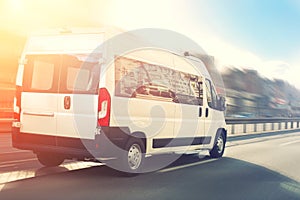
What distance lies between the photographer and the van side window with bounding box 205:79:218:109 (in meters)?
10.7

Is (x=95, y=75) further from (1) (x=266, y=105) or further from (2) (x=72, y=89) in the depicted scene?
(1) (x=266, y=105)

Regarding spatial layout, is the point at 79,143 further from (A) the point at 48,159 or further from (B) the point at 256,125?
(B) the point at 256,125

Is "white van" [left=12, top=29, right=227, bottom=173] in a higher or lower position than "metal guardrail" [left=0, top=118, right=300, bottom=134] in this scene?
higher

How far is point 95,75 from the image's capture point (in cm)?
720

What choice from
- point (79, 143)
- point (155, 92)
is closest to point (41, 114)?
point (79, 143)

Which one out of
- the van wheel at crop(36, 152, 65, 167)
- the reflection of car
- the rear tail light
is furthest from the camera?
the van wheel at crop(36, 152, 65, 167)

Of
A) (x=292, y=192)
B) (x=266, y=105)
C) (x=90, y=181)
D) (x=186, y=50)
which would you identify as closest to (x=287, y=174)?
(x=292, y=192)

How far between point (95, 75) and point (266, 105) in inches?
962

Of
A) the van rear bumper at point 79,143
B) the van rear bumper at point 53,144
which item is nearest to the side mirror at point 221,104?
the van rear bumper at point 79,143

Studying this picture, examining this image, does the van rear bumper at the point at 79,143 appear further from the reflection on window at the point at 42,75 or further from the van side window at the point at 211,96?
the van side window at the point at 211,96

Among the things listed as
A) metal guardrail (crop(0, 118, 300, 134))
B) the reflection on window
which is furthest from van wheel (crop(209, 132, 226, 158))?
metal guardrail (crop(0, 118, 300, 134))

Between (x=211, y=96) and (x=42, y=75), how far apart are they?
472cm

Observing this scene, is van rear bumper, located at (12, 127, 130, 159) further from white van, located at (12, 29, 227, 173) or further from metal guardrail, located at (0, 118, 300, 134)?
metal guardrail, located at (0, 118, 300, 134)

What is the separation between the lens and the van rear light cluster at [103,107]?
7039 mm
